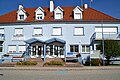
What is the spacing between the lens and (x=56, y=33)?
34.8 m

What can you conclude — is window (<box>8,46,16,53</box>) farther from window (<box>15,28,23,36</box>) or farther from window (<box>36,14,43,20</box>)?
window (<box>36,14,43,20</box>)

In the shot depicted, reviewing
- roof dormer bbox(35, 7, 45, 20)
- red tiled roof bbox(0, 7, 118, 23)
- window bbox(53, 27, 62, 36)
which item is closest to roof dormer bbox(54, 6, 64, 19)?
red tiled roof bbox(0, 7, 118, 23)

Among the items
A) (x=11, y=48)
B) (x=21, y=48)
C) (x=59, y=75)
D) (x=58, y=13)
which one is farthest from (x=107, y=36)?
(x=59, y=75)

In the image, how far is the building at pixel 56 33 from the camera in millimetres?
34250

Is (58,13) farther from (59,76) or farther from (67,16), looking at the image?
(59,76)

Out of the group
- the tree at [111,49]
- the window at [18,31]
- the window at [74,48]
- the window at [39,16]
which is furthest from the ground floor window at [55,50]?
the tree at [111,49]

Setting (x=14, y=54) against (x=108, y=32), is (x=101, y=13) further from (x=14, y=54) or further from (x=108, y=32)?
(x=14, y=54)

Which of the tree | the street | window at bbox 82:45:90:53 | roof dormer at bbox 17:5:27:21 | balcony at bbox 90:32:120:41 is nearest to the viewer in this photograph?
the street

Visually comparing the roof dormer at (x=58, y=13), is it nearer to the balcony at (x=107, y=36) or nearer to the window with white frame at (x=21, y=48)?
the balcony at (x=107, y=36)

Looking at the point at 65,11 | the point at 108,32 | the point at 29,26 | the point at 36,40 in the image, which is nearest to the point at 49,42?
the point at 36,40

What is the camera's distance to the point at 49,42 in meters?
33.5

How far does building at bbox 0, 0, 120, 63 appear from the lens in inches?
1348

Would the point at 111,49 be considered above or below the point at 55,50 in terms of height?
above

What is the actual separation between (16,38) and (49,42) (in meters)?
5.86
